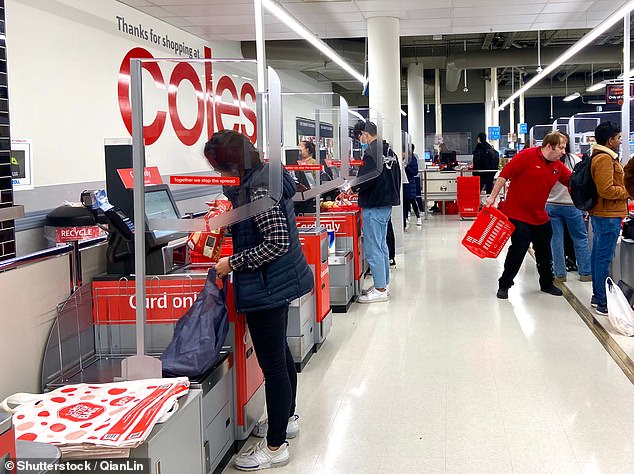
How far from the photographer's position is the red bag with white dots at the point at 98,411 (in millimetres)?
2189

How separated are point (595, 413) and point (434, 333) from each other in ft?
6.32

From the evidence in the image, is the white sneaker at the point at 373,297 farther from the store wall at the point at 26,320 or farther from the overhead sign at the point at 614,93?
the overhead sign at the point at 614,93

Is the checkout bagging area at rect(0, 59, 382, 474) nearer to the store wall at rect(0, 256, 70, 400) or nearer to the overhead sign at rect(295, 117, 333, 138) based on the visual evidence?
the store wall at rect(0, 256, 70, 400)

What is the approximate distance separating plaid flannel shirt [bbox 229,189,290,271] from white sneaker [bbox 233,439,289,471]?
0.91 meters

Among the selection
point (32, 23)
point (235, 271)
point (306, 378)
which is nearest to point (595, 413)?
point (306, 378)

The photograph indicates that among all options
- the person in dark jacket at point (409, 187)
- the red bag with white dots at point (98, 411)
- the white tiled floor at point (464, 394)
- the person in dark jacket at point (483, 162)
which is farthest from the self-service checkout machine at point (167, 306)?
the person in dark jacket at point (483, 162)

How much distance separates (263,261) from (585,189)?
3732 mm

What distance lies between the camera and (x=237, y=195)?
2.95 m

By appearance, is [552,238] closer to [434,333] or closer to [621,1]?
[434,333]

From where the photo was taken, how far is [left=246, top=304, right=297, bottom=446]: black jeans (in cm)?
303

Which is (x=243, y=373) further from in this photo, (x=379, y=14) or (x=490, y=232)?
(x=379, y=14)

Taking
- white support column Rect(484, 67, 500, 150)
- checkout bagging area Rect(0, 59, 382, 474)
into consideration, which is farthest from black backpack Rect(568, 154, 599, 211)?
white support column Rect(484, 67, 500, 150)

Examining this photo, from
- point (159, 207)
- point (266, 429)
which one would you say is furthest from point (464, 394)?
point (159, 207)

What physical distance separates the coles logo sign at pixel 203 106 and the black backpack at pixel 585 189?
3432 millimetres
